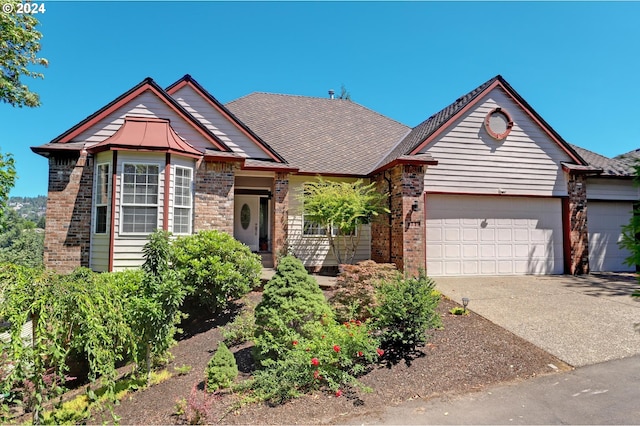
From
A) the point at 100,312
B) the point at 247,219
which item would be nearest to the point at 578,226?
the point at 247,219

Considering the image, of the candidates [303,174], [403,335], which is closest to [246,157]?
[303,174]

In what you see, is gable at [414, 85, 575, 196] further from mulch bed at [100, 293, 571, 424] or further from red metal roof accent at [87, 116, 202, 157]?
red metal roof accent at [87, 116, 202, 157]

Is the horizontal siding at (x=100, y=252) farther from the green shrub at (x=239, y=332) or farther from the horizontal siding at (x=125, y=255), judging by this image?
the green shrub at (x=239, y=332)

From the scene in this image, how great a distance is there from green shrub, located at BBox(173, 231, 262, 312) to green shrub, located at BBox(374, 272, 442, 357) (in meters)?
3.17

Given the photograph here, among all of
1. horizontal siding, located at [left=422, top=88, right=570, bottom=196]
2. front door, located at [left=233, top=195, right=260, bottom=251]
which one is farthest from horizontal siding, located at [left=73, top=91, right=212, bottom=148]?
horizontal siding, located at [left=422, top=88, right=570, bottom=196]

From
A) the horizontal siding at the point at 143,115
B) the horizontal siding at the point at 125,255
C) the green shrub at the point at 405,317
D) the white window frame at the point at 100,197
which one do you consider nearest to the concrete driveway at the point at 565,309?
the green shrub at the point at 405,317

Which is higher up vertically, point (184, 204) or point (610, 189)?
point (610, 189)

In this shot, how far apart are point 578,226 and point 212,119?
12.7 m

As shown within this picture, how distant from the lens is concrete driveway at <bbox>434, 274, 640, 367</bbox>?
5.82m

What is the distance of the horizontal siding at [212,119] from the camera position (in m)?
11.2

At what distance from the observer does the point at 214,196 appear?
10.4m

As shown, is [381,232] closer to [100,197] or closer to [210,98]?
[210,98]

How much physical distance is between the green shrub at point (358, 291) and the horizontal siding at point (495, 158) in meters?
4.86

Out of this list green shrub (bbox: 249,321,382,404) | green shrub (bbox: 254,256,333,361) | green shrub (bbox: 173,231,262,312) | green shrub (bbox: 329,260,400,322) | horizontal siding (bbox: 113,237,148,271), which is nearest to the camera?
green shrub (bbox: 249,321,382,404)
